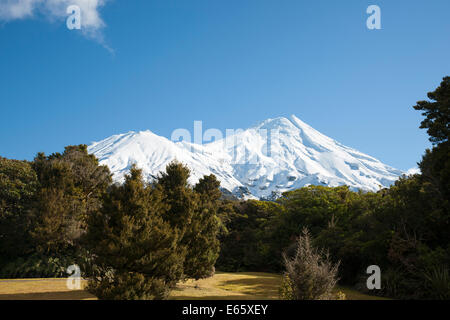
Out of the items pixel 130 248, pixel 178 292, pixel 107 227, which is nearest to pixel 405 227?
pixel 178 292

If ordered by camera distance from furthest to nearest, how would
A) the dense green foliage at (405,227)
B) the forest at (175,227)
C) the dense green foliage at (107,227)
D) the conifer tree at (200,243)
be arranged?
the conifer tree at (200,243)
the dense green foliage at (405,227)
the forest at (175,227)
the dense green foliage at (107,227)

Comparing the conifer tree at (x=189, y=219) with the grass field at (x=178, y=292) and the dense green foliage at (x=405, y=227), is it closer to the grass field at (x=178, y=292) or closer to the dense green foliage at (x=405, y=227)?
the grass field at (x=178, y=292)

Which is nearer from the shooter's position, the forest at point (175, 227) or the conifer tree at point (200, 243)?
the forest at point (175, 227)

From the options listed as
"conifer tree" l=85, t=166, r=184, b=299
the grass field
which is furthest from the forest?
the grass field

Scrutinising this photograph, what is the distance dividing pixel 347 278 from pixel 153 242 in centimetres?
1529

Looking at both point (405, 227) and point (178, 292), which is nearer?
point (178, 292)

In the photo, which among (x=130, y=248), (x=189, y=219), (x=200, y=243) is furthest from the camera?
(x=200, y=243)

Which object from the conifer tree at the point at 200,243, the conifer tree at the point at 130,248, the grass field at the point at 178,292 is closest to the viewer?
the conifer tree at the point at 130,248

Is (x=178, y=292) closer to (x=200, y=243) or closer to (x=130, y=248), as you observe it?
(x=200, y=243)

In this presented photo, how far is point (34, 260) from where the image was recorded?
18.8m

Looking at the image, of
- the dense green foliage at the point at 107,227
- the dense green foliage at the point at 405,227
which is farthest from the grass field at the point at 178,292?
the dense green foliage at the point at 405,227

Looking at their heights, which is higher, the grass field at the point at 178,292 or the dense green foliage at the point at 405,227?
the dense green foliage at the point at 405,227

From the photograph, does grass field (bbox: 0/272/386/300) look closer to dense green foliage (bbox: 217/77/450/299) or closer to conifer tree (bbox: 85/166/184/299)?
dense green foliage (bbox: 217/77/450/299)
